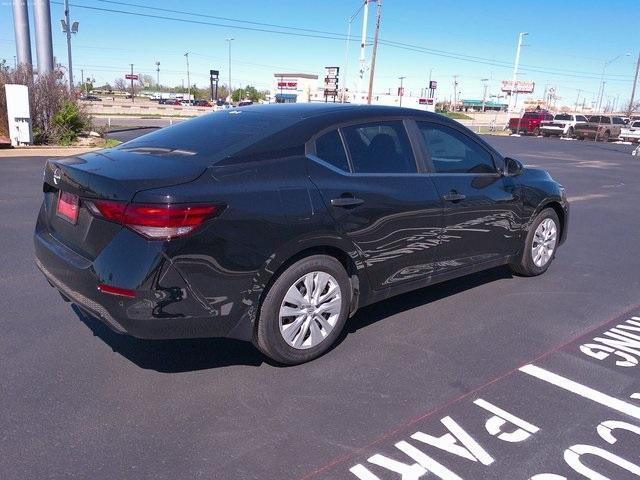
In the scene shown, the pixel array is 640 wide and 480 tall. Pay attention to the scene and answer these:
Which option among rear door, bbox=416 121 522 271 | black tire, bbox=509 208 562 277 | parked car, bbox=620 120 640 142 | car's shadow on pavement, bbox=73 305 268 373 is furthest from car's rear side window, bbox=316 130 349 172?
parked car, bbox=620 120 640 142

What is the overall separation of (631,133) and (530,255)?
129 feet

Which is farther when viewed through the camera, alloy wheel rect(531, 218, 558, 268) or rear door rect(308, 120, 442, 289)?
alloy wheel rect(531, 218, 558, 268)

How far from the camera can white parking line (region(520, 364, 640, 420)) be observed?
3.30m

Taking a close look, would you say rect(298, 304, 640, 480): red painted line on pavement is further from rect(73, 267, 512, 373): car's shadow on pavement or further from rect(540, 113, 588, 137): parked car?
rect(540, 113, 588, 137): parked car

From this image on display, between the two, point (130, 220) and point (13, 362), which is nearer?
point (130, 220)

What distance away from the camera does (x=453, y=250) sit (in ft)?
15.1

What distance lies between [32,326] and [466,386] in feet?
10.2

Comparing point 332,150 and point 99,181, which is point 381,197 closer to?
point 332,150

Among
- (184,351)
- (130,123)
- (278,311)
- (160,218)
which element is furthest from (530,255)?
(130,123)

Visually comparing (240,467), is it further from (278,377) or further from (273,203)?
(273,203)

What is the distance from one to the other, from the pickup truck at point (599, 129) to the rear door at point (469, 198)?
39.6 metres

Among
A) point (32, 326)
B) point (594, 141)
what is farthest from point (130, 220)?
point (594, 141)

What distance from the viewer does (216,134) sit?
3852 mm

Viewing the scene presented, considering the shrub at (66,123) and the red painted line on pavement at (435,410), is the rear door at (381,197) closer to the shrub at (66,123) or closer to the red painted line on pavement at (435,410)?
the red painted line on pavement at (435,410)
